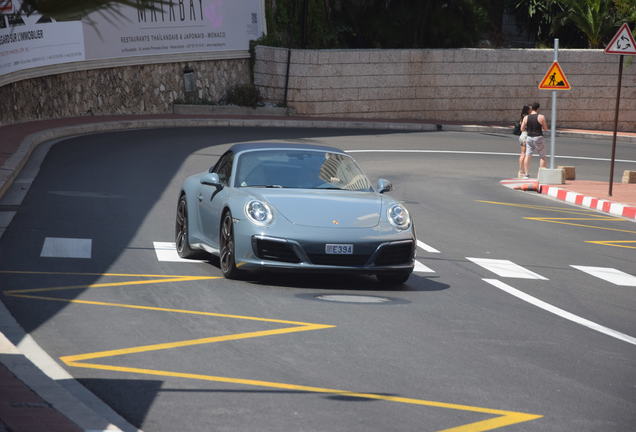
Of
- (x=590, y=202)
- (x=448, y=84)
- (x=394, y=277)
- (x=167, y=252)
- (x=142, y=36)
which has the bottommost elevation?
(x=448, y=84)

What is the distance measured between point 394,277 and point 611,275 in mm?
3358

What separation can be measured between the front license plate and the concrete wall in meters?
32.1

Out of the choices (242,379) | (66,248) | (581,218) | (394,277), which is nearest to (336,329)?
(242,379)

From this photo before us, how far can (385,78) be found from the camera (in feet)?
144

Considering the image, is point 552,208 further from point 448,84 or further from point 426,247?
point 448,84

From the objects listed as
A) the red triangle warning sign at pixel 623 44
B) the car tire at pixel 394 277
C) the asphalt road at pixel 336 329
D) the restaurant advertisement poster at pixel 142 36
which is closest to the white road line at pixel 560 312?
the asphalt road at pixel 336 329

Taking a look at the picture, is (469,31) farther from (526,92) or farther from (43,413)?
(43,413)

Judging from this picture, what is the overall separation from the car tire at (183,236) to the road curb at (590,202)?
981 cm

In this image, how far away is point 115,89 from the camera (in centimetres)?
3941

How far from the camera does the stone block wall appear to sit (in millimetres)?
34031

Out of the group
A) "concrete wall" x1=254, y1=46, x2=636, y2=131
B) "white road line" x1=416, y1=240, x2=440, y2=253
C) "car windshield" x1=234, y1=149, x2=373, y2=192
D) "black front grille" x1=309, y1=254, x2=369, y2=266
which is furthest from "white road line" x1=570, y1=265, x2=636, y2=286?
"concrete wall" x1=254, y1=46, x2=636, y2=131

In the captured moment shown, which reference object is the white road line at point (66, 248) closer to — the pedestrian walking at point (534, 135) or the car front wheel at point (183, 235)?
the car front wheel at point (183, 235)

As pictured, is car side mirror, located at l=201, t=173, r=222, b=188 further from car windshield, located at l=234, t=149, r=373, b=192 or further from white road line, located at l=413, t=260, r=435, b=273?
white road line, located at l=413, t=260, r=435, b=273

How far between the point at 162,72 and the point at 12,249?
28.7 meters
